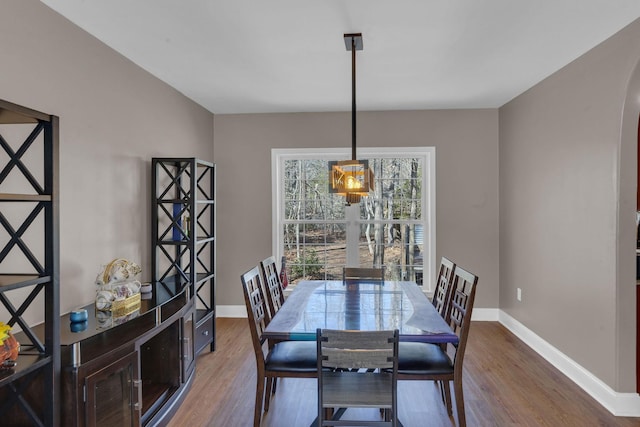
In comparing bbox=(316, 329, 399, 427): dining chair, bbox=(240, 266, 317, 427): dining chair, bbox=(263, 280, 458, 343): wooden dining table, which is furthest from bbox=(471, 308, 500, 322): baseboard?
bbox=(316, 329, 399, 427): dining chair

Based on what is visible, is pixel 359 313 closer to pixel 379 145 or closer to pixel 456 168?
pixel 379 145

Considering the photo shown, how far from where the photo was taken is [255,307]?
2.53 m

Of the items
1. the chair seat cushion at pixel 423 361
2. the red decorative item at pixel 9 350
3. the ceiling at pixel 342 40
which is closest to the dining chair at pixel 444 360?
the chair seat cushion at pixel 423 361

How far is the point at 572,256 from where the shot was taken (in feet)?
10.4

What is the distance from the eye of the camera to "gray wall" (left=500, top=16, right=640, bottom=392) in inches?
103

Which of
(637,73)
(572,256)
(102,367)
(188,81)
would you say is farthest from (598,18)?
(102,367)

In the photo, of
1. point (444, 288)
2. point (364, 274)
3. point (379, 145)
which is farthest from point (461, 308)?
point (379, 145)

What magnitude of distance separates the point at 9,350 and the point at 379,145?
404 cm

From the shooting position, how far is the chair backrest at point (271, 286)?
299 centimetres

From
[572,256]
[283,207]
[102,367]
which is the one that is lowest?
[102,367]

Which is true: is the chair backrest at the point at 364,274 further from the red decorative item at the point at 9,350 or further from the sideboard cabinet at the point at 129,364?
the red decorative item at the point at 9,350

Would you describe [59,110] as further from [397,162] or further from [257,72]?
[397,162]

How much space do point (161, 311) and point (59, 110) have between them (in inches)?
55.3

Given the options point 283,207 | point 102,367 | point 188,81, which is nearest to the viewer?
point 102,367
